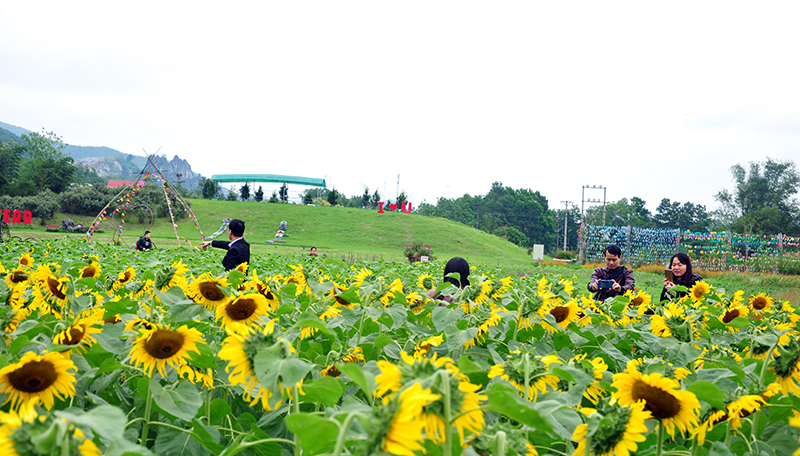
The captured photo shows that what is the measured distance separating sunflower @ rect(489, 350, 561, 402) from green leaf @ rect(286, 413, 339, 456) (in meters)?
0.53

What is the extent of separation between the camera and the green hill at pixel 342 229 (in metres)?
34.2

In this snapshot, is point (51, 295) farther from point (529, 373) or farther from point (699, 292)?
point (699, 292)

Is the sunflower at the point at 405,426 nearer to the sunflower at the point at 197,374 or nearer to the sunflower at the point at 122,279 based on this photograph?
the sunflower at the point at 197,374

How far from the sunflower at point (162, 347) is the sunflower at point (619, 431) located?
37.2 inches

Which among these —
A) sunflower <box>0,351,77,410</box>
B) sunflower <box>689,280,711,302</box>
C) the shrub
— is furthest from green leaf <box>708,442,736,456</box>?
the shrub

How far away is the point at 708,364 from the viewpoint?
1.57m

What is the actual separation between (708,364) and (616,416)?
2.72ft

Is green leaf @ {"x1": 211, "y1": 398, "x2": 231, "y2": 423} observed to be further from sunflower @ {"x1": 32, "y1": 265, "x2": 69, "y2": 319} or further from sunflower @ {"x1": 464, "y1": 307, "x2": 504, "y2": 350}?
sunflower @ {"x1": 32, "y1": 265, "x2": 69, "y2": 319}

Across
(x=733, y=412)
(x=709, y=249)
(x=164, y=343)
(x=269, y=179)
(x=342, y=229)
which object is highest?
(x=269, y=179)

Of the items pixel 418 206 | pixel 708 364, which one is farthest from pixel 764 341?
pixel 418 206

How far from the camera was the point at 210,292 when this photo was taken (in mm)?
1778

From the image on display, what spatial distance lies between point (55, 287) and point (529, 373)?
70.2 inches

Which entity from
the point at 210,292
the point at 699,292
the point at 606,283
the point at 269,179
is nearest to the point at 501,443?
the point at 210,292

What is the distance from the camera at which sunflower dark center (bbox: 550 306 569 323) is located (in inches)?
82.5
